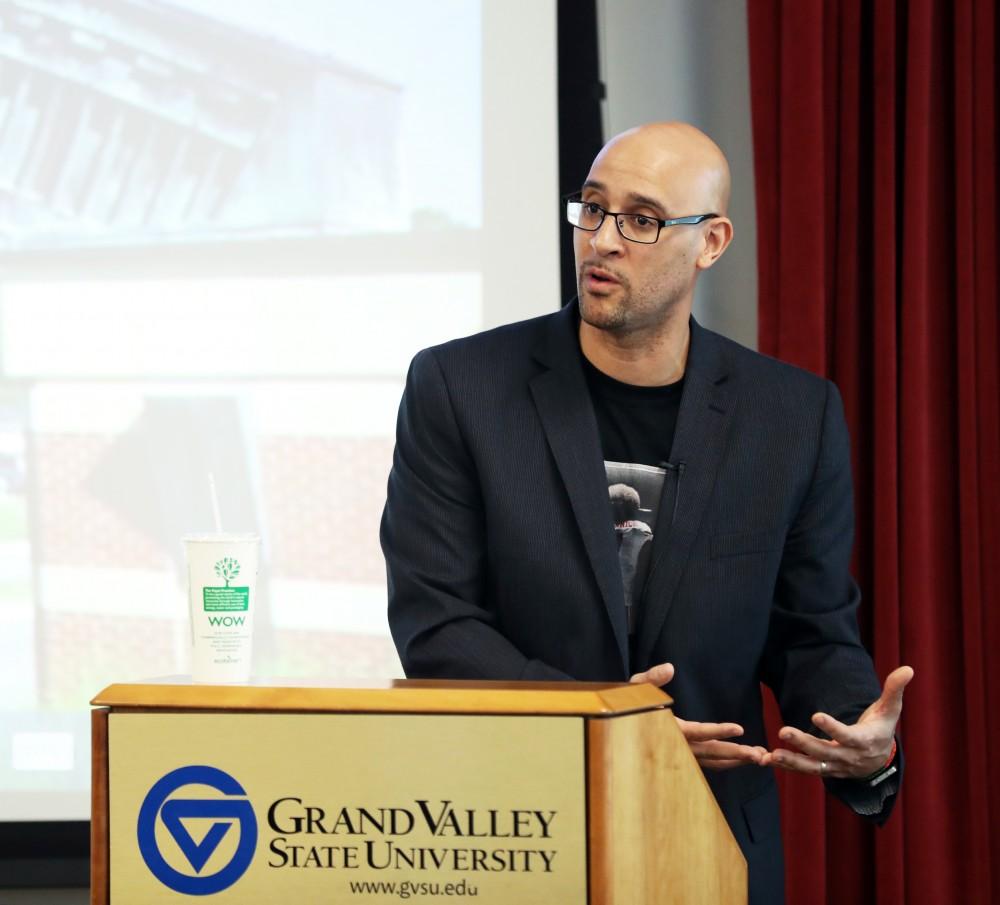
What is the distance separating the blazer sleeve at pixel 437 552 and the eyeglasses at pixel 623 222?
11.4 inches

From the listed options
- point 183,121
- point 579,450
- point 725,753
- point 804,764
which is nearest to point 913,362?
point 579,450

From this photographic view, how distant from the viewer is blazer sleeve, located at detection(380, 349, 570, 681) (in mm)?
1468

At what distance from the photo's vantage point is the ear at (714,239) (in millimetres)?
1820

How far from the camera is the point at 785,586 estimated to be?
1779 mm

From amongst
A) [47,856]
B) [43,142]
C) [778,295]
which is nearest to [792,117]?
[778,295]

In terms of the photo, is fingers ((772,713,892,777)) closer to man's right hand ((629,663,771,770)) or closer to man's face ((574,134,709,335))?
man's right hand ((629,663,771,770))

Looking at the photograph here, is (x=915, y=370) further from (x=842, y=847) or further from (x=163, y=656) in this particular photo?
(x=163, y=656)

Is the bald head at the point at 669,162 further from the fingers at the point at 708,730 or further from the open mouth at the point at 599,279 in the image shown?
the fingers at the point at 708,730

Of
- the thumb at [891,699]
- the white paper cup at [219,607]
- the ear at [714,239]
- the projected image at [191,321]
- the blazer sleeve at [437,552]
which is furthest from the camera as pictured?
the projected image at [191,321]

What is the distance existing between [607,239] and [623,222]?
0.05 m

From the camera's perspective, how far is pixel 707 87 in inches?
109

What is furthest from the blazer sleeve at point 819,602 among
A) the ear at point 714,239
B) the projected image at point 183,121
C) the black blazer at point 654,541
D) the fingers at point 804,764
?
the projected image at point 183,121

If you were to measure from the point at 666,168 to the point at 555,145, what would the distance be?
0.80 metres

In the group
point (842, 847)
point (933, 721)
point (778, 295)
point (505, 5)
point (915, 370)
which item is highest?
point (505, 5)
